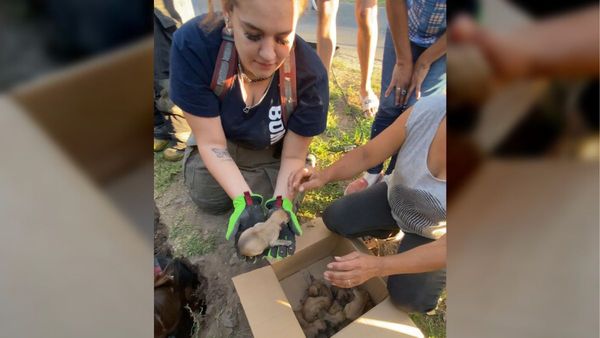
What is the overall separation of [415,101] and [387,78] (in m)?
0.06

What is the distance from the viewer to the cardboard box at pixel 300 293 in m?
0.67

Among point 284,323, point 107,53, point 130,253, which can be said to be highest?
point 107,53

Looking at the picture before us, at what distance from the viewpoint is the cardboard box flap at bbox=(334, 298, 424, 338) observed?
26.1 inches

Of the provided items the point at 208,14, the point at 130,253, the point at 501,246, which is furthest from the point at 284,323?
the point at 208,14

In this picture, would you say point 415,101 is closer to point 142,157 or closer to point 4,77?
point 142,157

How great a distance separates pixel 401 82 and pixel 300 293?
1.56 ft

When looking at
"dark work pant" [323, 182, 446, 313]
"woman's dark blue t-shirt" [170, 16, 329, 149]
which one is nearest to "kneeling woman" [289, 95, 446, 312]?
"dark work pant" [323, 182, 446, 313]

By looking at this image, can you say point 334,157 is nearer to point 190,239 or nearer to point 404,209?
point 404,209

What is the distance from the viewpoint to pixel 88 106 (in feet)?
1.45

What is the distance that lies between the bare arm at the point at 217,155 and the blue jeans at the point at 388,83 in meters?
0.31

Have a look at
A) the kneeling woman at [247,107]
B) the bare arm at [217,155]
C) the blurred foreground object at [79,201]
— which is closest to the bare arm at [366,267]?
the kneeling woman at [247,107]

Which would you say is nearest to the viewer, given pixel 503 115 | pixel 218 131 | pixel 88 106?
pixel 503 115

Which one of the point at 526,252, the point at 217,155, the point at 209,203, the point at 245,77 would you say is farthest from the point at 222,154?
the point at 526,252

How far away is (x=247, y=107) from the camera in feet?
2.34
